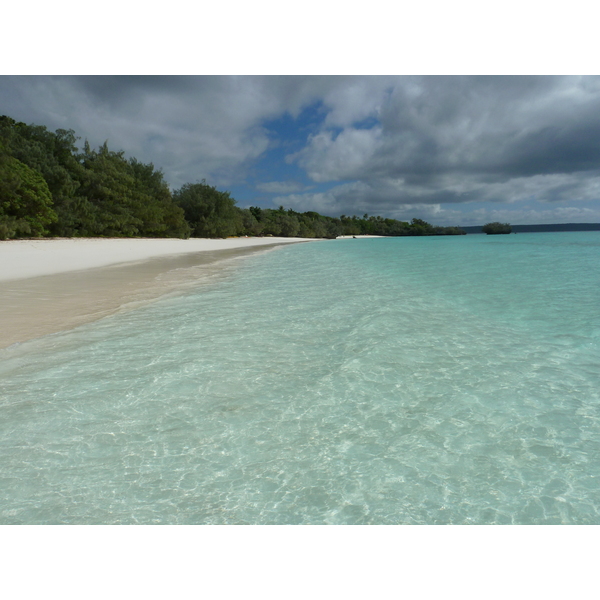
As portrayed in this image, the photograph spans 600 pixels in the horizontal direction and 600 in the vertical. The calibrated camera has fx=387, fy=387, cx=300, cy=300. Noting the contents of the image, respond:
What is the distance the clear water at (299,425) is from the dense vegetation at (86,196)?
2617 centimetres

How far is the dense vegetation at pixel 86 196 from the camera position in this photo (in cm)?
2645

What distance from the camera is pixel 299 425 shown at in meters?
3.33

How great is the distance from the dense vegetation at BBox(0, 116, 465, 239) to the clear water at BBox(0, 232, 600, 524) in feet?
85.9

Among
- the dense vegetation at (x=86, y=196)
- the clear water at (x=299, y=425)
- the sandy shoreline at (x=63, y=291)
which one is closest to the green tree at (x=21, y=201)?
the dense vegetation at (x=86, y=196)

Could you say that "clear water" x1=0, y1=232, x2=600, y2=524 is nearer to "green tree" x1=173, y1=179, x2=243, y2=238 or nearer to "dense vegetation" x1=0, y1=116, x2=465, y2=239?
"dense vegetation" x1=0, y1=116, x2=465, y2=239

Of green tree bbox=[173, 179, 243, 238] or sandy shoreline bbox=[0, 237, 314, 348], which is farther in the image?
green tree bbox=[173, 179, 243, 238]

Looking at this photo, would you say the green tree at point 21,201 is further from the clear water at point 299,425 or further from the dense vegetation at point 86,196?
the clear water at point 299,425

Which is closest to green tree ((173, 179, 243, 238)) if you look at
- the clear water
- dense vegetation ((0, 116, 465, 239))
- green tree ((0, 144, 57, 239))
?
dense vegetation ((0, 116, 465, 239))

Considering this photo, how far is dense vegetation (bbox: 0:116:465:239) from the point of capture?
86.8 ft

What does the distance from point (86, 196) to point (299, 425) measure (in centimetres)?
3896

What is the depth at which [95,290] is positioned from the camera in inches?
385
